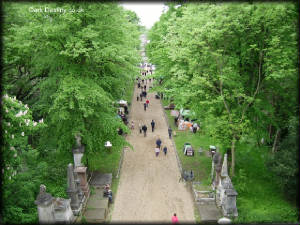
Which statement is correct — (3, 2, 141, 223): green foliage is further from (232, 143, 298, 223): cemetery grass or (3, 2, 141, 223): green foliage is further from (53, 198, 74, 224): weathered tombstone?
(232, 143, 298, 223): cemetery grass

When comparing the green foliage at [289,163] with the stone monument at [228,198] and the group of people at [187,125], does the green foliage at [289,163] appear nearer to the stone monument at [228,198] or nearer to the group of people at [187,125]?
the stone monument at [228,198]

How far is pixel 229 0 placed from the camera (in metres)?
14.4

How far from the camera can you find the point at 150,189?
16422 millimetres

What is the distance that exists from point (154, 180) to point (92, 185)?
4041 millimetres

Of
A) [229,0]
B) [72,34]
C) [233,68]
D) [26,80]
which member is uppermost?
[229,0]

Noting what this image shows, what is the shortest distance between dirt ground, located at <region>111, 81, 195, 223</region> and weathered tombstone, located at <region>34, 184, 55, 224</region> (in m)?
3.31

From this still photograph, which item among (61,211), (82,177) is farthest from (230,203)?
(61,211)

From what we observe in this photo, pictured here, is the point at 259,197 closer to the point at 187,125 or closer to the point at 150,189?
the point at 150,189

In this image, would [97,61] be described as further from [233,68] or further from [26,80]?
[233,68]

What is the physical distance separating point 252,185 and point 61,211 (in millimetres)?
11073

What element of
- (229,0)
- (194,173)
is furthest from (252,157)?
(229,0)

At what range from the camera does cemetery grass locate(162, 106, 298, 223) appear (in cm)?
1322

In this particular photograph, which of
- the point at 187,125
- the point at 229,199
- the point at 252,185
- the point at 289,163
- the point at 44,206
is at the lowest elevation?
the point at 187,125

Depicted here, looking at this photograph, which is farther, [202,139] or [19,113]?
[202,139]
